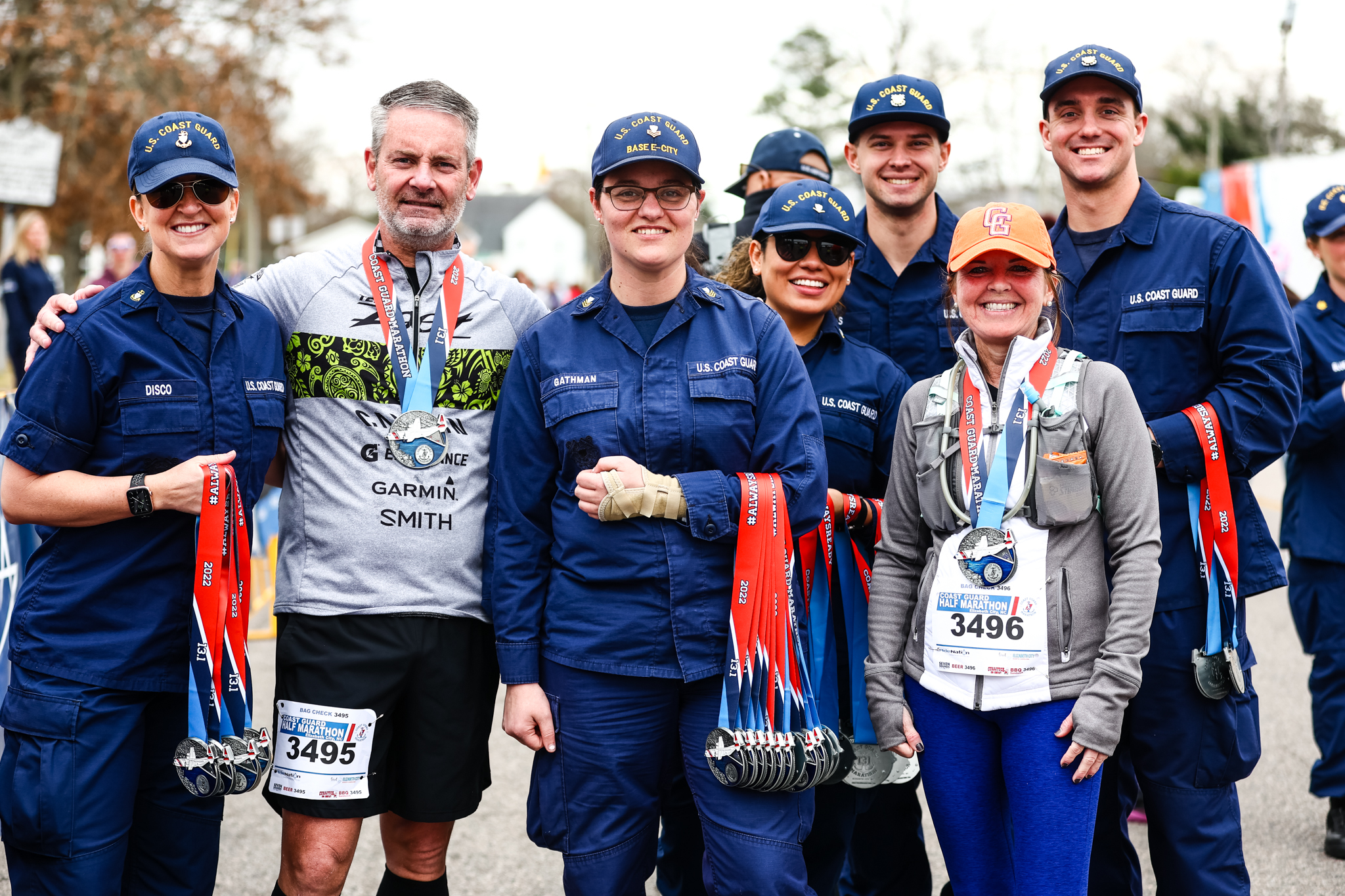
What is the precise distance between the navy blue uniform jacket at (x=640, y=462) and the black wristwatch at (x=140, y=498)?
2.78 feet

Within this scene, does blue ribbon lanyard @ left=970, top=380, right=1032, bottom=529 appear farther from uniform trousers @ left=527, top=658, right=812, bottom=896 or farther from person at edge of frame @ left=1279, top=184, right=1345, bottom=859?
person at edge of frame @ left=1279, top=184, right=1345, bottom=859

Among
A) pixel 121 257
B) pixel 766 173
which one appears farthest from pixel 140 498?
pixel 121 257

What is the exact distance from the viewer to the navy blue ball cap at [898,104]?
13.0 ft

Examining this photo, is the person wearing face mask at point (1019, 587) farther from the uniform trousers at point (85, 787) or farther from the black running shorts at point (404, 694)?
the uniform trousers at point (85, 787)

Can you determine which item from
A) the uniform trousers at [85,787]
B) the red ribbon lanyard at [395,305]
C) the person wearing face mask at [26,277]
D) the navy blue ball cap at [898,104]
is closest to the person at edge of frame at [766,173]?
the navy blue ball cap at [898,104]

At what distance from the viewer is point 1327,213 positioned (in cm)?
485

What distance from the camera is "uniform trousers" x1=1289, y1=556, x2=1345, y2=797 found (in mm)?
4652

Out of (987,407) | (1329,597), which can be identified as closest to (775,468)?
(987,407)

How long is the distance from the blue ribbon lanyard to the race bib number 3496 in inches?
66.5

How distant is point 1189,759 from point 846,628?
99cm

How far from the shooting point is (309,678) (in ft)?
10.5

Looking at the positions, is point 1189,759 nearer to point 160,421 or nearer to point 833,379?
point 833,379

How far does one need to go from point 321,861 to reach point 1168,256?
9.55 feet

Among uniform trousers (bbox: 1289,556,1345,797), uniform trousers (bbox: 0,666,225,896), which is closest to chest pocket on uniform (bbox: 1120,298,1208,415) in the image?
uniform trousers (bbox: 1289,556,1345,797)
